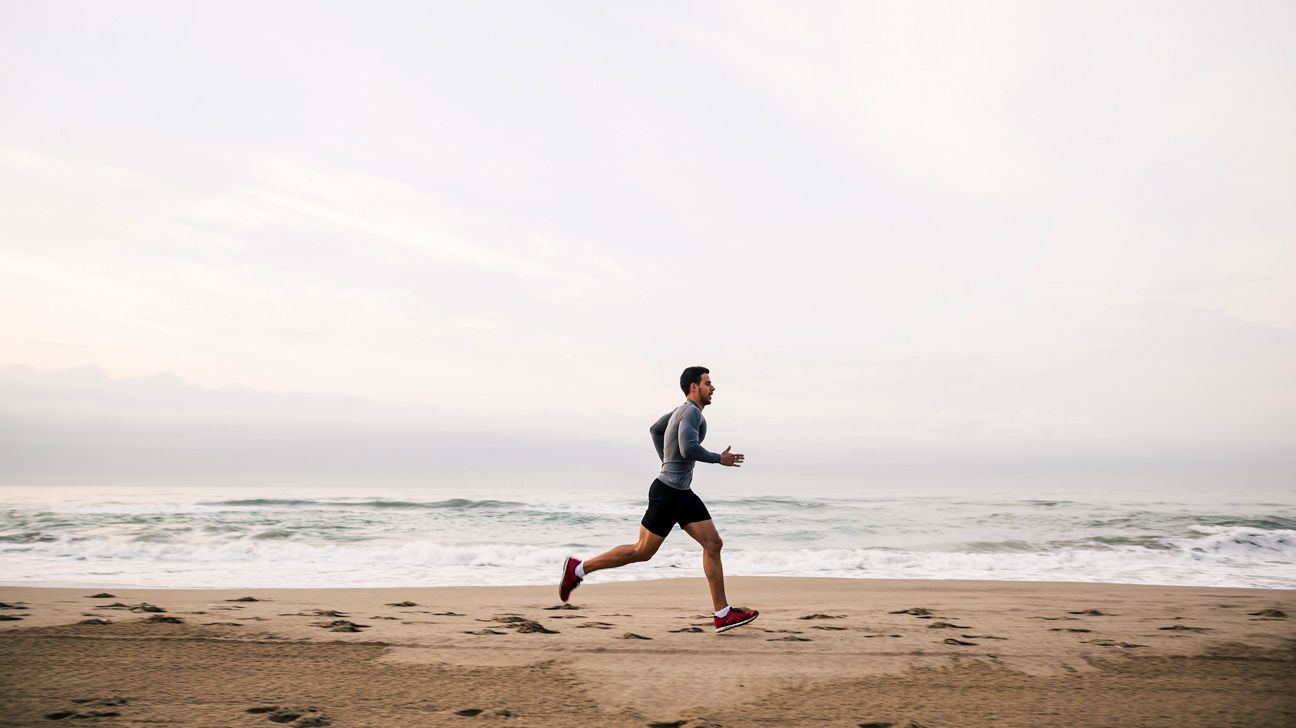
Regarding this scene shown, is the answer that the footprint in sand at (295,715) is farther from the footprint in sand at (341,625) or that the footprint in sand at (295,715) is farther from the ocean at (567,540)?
A: the ocean at (567,540)

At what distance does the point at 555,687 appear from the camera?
4.09 meters

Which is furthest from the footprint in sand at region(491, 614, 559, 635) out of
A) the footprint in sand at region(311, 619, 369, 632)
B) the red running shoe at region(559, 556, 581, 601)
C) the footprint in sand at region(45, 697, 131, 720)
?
the footprint in sand at region(45, 697, 131, 720)

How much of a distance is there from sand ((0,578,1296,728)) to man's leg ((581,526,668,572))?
0.48 meters

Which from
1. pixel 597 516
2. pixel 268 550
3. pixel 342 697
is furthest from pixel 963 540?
→ pixel 342 697

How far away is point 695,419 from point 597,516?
16.7 m

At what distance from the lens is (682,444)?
18.9 feet

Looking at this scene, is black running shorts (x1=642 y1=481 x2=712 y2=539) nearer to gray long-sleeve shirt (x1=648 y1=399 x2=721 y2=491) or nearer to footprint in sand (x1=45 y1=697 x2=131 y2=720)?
gray long-sleeve shirt (x1=648 y1=399 x2=721 y2=491)

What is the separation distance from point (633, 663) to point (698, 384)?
7.22 ft

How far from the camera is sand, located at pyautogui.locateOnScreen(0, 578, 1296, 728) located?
3.66 m

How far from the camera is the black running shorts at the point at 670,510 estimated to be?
5.90 m

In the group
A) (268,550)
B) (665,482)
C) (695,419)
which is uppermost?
(695,419)

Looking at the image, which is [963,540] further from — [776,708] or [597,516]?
[776,708]

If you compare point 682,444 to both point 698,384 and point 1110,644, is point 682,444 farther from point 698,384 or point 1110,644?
point 1110,644

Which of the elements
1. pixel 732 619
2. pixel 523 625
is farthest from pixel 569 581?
pixel 732 619
